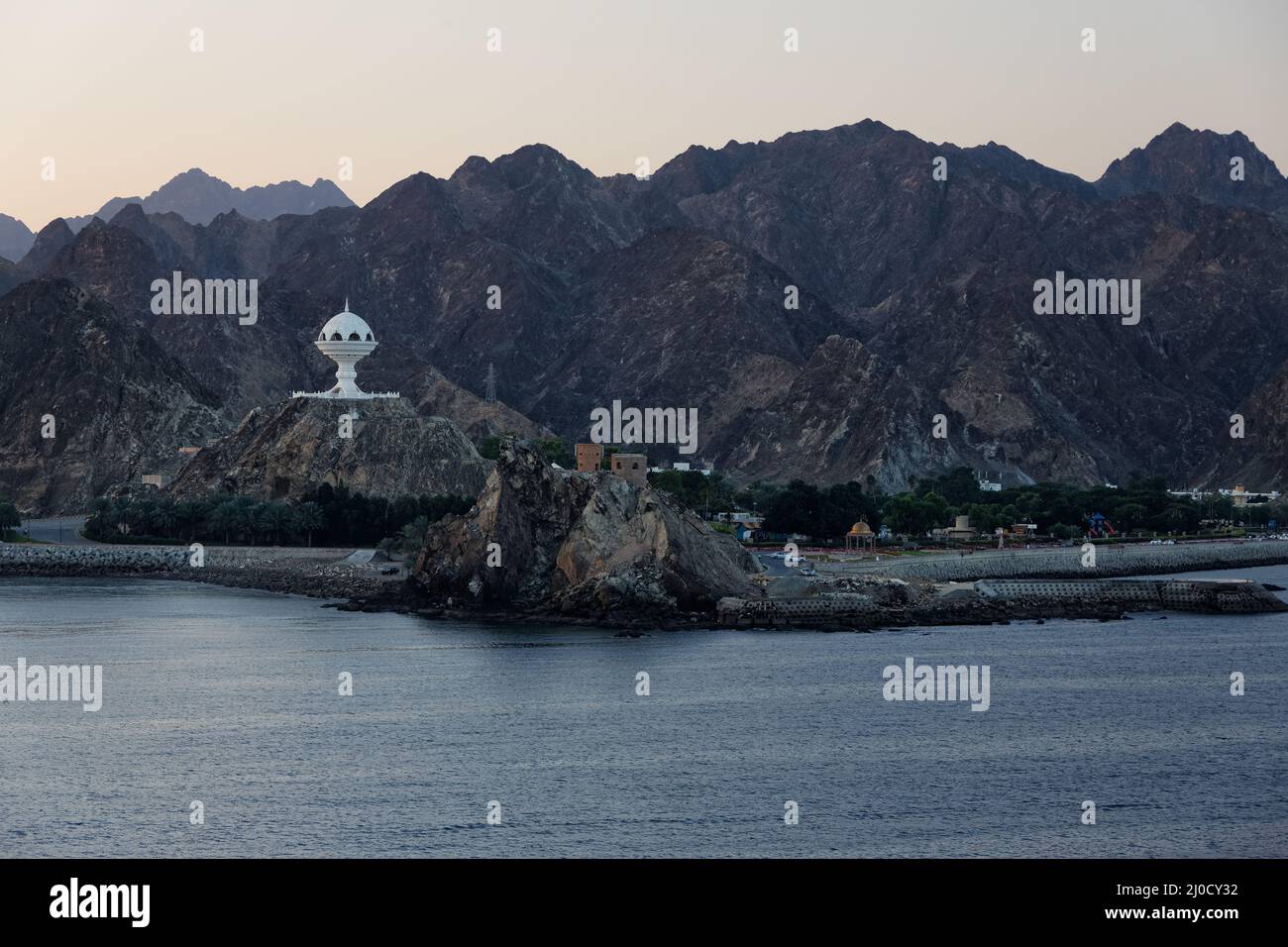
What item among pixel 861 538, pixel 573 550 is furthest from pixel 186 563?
pixel 861 538

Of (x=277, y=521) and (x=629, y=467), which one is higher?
(x=629, y=467)

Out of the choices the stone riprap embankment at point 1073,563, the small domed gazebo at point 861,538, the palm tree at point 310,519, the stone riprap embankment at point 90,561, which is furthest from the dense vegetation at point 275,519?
the stone riprap embankment at point 1073,563

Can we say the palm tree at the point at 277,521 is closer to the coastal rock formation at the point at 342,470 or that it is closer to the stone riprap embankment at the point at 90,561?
the stone riprap embankment at the point at 90,561

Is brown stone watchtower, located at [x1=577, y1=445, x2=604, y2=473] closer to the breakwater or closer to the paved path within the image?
the breakwater

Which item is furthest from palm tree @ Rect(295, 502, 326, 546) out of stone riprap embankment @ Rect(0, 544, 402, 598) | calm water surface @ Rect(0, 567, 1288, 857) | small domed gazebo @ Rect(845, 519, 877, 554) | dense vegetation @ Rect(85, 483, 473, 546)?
calm water surface @ Rect(0, 567, 1288, 857)

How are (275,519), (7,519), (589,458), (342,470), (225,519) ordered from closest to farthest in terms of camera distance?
(589,458), (275,519), (225,519), (7,519), (342,470)

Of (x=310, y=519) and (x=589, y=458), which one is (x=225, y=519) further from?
(x=589, y=458)

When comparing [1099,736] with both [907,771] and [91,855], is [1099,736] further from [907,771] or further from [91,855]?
[91,855]
